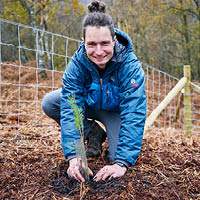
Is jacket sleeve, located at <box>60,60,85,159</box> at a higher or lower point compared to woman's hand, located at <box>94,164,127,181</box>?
higher

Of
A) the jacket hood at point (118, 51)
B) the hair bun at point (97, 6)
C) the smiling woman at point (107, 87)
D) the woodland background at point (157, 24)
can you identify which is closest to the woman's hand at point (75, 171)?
the smiling woman at point (107, 87)

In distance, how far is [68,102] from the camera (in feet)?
6.07

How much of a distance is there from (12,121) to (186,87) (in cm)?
300

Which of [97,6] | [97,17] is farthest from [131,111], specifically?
[97,6]

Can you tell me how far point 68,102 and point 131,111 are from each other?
1.62ft

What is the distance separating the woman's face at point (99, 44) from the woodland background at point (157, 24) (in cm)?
764

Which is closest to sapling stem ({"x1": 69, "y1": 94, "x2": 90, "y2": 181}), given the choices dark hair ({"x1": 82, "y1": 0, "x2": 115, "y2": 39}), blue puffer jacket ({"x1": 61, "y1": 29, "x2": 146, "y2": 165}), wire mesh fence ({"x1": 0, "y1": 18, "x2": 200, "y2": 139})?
blue puffer jacket ({"x1": 61, "y1": 29, "x2": 146, "y2": 165})

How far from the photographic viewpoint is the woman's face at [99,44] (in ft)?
5.38

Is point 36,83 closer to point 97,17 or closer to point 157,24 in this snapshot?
point 157,24

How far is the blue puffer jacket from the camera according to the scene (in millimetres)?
1675

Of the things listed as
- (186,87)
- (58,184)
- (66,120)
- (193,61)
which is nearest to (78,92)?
(66,120)

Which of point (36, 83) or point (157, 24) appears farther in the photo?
point (157, 24)

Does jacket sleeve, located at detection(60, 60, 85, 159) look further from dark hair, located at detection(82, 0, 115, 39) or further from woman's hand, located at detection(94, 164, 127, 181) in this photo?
dark hair, located at detection(82, 0, 115, 39)

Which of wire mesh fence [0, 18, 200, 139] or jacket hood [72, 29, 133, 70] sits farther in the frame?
wire mesh fence [0, 18, 200, 139]
